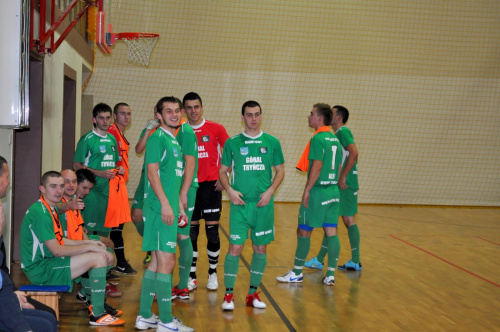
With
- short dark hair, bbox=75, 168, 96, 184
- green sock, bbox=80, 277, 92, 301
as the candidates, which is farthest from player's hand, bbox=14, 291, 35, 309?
short dark hair, bbox=75, 168, 96, 184

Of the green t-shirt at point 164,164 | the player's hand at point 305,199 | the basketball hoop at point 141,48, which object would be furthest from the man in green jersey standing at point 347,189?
the basketball hoop at point 141,48

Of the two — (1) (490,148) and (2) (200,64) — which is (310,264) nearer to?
(2) (200,64)

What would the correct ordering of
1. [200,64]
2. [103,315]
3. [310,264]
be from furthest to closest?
[200,64] < [310,264] < [103,315]

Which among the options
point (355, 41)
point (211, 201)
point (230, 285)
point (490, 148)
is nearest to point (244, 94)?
point (355, 41)

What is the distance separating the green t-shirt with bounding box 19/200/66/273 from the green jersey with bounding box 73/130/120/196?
1.86 meters

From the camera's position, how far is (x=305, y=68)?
1435 centimetres

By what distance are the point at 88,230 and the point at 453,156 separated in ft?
35.8

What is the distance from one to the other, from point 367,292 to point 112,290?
9.29 ft

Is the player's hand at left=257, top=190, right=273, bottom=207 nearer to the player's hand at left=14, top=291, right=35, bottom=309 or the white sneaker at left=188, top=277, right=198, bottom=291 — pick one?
the white sneaker at left=188, top=277, right=198, bottom=291

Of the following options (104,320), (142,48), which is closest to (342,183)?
(104,320)

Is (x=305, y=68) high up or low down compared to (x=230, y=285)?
up

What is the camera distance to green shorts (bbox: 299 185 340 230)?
6664mm

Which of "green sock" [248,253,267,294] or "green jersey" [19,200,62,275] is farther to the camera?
"green sock" [248,253,267,294]

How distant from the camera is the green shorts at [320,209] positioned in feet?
21.9
